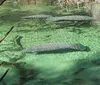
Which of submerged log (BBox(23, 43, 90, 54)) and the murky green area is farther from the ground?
submerged log (BBox(23, 43, 90, 54))

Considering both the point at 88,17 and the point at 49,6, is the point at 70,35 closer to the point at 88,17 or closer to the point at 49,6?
the point at 88,17

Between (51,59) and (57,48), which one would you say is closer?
(51,59)

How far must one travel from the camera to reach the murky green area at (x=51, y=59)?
249cm

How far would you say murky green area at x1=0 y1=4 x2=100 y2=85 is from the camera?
2.49 m

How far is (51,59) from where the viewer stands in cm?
304

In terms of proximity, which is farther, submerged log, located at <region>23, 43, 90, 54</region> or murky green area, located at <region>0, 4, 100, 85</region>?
submerged log, located at <region>23, 43, 90, 54</region>

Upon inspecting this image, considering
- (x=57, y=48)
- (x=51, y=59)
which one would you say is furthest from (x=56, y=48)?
(x=51, y=59)

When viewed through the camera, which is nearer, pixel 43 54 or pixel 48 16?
pixel 43 54

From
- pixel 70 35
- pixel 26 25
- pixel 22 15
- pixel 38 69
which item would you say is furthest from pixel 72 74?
pixel 22 15

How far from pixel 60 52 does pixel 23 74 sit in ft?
2.47

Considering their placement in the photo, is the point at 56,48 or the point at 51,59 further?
the point at 56,48

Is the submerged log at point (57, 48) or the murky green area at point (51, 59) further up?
the submerged log at point (57, 48)

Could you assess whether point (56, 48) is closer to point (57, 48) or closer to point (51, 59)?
point (57, 48)

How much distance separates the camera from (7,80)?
2.52 metres
